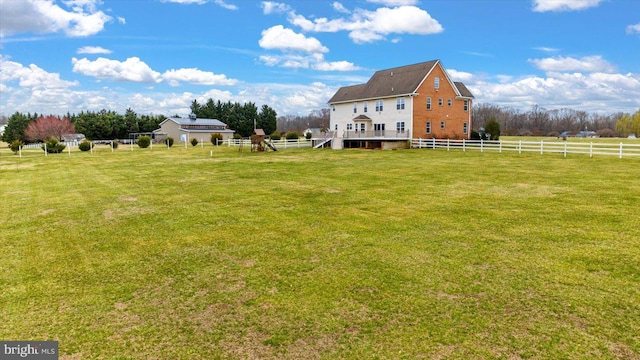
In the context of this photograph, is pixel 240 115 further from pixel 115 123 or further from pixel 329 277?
pixel 329 277

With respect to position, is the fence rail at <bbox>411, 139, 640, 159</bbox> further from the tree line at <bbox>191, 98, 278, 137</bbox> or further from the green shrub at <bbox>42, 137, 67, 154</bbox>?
the tree line at <bbox>191, 98, 278, 137</bbox>

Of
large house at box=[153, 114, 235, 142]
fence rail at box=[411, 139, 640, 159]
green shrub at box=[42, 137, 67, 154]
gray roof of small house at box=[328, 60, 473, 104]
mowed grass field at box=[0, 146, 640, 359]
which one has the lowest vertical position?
mowed grass field at box=[0, 146, 640, 359]

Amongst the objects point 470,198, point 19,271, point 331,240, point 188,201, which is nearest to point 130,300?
point 19,271

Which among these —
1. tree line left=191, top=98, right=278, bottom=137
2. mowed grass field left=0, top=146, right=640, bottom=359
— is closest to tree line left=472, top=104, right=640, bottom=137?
tree line left=191, top=98, right=278, bottom=137

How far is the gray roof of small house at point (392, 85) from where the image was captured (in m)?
44.2

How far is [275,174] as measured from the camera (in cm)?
2139

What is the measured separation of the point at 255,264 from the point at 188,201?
7048 mm

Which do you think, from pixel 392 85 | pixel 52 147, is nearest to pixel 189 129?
pixel 52 147

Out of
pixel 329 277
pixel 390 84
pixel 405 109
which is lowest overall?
pixel 329 277

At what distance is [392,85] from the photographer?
154 ft

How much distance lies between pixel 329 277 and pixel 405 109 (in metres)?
39.8

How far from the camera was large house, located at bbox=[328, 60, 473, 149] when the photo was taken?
1718 inches

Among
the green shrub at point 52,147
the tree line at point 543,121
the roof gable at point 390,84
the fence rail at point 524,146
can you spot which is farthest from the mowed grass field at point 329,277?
the tree line at point 543,121

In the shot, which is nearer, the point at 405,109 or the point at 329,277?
the point at 329,277
